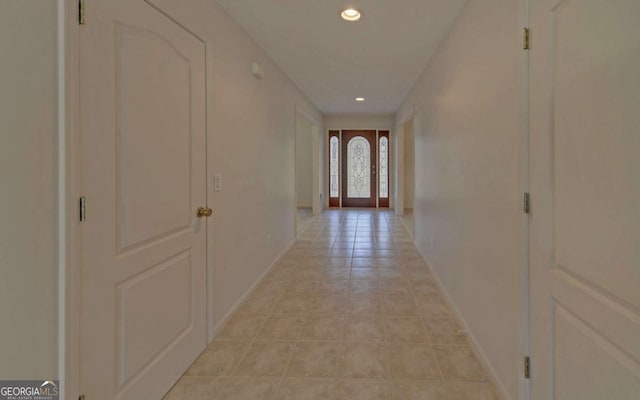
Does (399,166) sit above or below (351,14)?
below

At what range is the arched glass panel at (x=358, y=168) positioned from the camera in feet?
27.5

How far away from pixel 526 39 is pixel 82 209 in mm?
1870

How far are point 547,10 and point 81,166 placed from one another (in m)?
1.81

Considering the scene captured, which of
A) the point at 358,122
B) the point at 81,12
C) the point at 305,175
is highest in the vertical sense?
the point at 358,122

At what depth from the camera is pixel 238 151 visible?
2639mm

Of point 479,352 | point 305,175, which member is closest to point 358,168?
point 305,175

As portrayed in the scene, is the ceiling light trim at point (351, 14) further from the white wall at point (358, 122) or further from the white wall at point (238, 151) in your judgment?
the white wall at point (358, 122)

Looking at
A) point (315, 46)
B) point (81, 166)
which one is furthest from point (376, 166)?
point (81, 166)

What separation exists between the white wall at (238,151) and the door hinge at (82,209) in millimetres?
927

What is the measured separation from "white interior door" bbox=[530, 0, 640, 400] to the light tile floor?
664 millimetres

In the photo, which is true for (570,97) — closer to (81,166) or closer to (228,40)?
(81,166)

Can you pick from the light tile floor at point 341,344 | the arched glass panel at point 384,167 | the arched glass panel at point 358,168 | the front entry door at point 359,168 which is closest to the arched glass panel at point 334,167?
the front entry door at point 359,168

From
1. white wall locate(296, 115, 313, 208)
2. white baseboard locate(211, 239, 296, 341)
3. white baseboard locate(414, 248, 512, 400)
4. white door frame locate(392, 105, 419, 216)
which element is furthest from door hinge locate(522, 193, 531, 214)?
white wall locate(296, 115, 313, 208)

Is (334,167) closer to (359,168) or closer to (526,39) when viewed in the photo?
(359,168)
